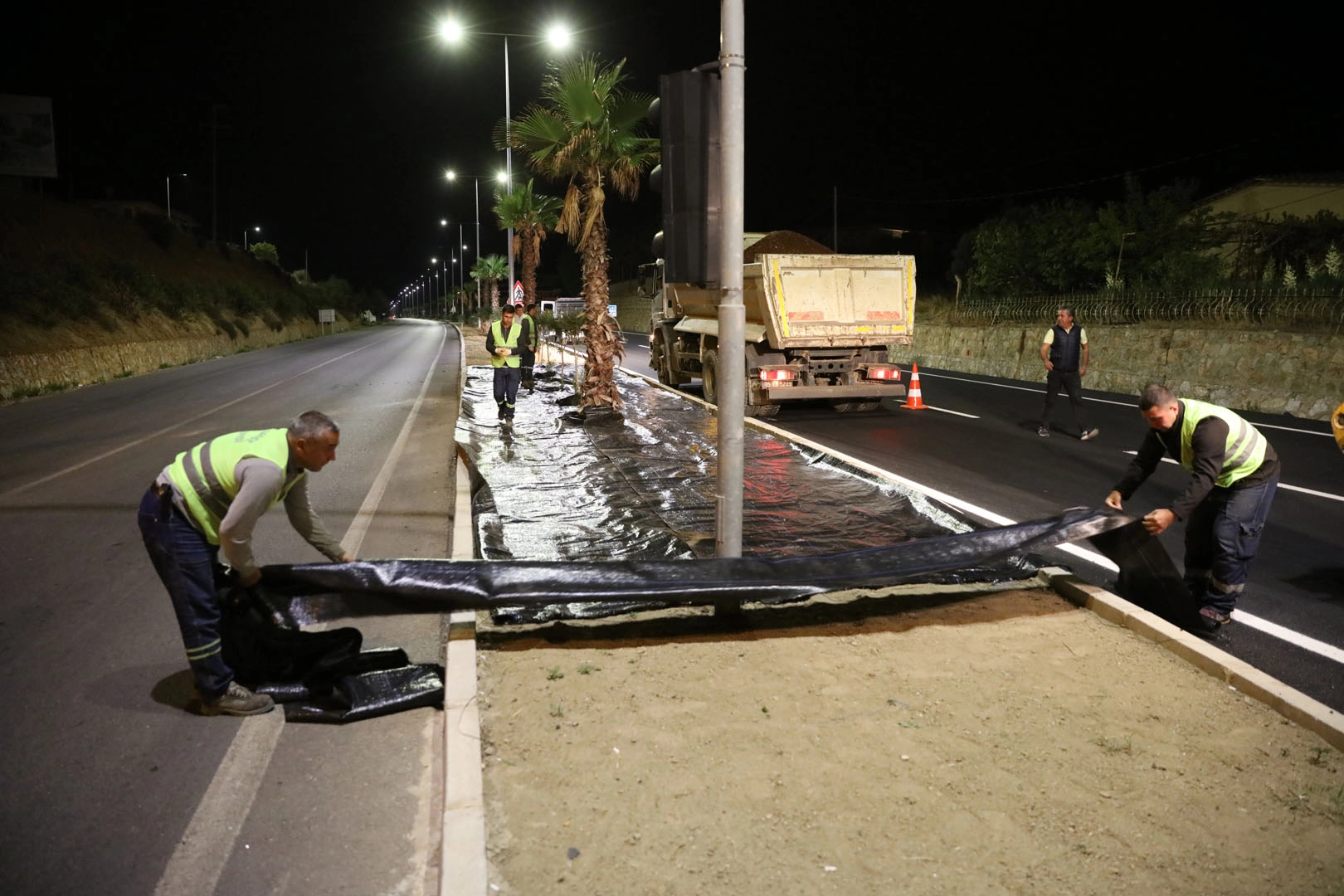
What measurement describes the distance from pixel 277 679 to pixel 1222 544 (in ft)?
17.2

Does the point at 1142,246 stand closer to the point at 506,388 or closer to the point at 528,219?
the point at 528,219

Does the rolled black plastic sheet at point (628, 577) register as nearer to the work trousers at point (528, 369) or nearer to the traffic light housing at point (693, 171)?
the traffic light housing at point (693, 171)

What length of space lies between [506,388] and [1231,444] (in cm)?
1051

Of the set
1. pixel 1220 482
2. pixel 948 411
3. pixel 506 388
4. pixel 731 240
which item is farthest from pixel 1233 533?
pixel 506 388

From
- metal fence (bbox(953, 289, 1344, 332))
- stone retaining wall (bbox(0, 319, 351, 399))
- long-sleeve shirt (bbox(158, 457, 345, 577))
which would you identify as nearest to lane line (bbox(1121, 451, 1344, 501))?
long-sleeve shirt (bbox(158, 457, 345, 577))

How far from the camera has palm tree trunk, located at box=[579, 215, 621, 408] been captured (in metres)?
15.2

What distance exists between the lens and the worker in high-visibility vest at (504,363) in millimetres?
14203

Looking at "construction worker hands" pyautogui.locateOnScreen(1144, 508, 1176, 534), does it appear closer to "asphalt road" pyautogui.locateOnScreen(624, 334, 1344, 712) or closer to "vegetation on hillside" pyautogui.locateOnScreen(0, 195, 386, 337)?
"asphalt road" pyautogui.locateOnScreen(624, 334, 1344, 712)

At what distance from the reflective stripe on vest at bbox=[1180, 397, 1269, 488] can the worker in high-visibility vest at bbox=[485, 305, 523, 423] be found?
1019 centimetres

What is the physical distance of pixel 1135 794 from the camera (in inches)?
144

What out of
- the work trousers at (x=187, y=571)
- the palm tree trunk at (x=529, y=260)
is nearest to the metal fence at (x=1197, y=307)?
the palm tree trunk at (x=529, y=260)

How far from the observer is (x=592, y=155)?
15.2 metres

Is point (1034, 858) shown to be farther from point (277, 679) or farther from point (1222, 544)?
point (277, 679)

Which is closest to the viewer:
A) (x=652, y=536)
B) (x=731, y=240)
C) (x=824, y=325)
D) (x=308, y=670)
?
(x=308, y=670)
